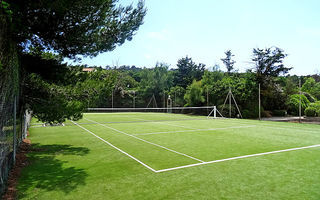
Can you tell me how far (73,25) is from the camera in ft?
20.4

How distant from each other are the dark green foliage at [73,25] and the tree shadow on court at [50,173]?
3.09 meters

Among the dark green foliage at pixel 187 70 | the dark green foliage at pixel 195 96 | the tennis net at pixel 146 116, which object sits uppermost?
the dark green foliage at pixel 187 70

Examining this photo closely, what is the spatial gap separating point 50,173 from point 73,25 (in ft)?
13.0

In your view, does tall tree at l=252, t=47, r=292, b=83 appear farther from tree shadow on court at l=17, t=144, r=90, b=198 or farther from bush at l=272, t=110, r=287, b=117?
tree shadow on court at l=17, t=144, r=90, b=198

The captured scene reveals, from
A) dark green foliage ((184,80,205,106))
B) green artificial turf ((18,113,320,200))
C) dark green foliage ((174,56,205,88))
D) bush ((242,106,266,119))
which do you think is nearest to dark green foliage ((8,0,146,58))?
green artificial turf ((18,113,320,200))

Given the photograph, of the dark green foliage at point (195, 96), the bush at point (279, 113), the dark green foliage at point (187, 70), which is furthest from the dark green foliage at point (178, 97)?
the bush at point (279, 113)

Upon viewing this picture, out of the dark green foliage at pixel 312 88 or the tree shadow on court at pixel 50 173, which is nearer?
the tree shadow on court at pixel 50 173

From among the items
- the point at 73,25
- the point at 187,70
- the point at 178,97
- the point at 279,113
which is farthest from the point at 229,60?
the point at 73,25

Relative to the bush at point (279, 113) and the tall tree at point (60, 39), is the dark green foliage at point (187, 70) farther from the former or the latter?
the tall tree at point (60, 39)

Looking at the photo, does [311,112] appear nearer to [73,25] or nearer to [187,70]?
[73,25]

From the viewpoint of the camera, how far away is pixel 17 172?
15.7 feet

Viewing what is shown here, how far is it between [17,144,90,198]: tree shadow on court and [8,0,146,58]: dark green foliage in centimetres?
309

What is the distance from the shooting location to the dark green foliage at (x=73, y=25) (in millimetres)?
5341

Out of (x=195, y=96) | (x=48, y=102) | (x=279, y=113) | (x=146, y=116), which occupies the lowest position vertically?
(x=146, y=116)
